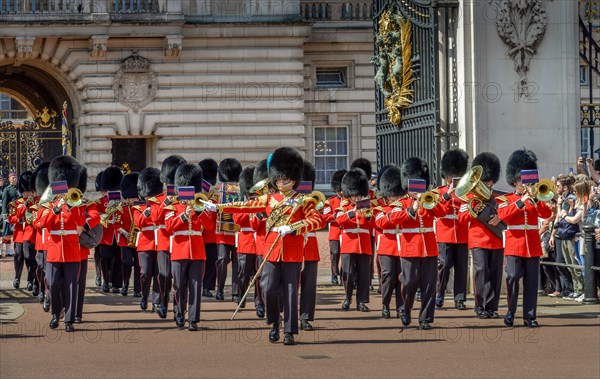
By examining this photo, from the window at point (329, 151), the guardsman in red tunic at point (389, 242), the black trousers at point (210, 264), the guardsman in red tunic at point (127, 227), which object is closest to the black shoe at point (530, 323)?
the guardsman in red tunic at point (389, 242)

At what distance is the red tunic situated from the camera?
1245cm

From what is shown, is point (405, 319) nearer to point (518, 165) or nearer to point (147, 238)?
point (518, 165)

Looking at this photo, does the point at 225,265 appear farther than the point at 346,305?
Yes

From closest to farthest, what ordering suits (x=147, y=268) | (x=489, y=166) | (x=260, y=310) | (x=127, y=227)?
(x=489, y=166)
(x=260, y=310)
(x=147, y=268)
(x=127, y=227)

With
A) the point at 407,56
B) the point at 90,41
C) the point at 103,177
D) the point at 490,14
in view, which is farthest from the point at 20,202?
the point at 90,41

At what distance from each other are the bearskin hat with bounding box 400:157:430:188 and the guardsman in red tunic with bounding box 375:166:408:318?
53mm

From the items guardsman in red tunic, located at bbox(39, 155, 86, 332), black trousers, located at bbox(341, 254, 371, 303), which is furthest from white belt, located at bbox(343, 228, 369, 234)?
guardsman in red tunic, located at bbox(39, 155, 86, 332)

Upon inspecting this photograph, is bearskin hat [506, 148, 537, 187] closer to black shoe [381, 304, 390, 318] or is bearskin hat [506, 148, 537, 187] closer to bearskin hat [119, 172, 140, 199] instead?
black shoe [381, 304, 390, 318]

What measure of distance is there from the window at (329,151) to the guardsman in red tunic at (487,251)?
17293mm

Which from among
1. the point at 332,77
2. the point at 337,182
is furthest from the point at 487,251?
the point at 332,77

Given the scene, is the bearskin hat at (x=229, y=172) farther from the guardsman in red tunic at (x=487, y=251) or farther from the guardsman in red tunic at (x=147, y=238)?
the guardsman in red tunic at (x=487, y=251)

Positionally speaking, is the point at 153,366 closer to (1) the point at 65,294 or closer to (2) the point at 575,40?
(1) the point at 65,294

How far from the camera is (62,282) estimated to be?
1277 cm

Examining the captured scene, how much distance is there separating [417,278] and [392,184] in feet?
3.30
